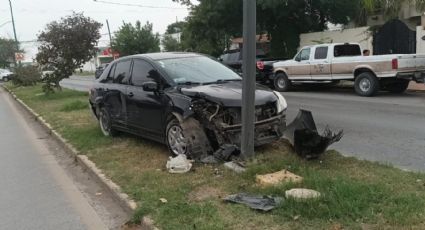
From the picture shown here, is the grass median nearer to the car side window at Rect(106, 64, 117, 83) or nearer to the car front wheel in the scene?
the car front wheel

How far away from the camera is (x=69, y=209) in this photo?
6137mm

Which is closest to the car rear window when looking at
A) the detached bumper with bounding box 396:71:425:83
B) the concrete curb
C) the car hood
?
the detached bumper with bounding box 396:71:425:83

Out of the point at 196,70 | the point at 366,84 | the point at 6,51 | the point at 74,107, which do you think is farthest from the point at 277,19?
the point at 6,51

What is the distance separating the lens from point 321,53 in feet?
61.2

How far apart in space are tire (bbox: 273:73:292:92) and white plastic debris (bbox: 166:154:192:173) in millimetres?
14065

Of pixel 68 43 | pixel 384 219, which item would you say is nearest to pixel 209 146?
pixel 384 219

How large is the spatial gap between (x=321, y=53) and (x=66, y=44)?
1120cm

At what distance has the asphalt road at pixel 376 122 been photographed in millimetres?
7775

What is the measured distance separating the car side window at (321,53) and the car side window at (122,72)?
1030cm

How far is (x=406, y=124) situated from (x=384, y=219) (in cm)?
641

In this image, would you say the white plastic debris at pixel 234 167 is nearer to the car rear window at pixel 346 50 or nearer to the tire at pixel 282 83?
the car rear window at pixel 346 50

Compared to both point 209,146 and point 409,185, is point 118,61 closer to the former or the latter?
point 209,146

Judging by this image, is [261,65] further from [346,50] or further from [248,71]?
[248,71]

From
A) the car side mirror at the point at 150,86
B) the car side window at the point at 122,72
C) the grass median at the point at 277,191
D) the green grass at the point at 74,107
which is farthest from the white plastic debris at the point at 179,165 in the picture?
the green grass at the point at 74,107
